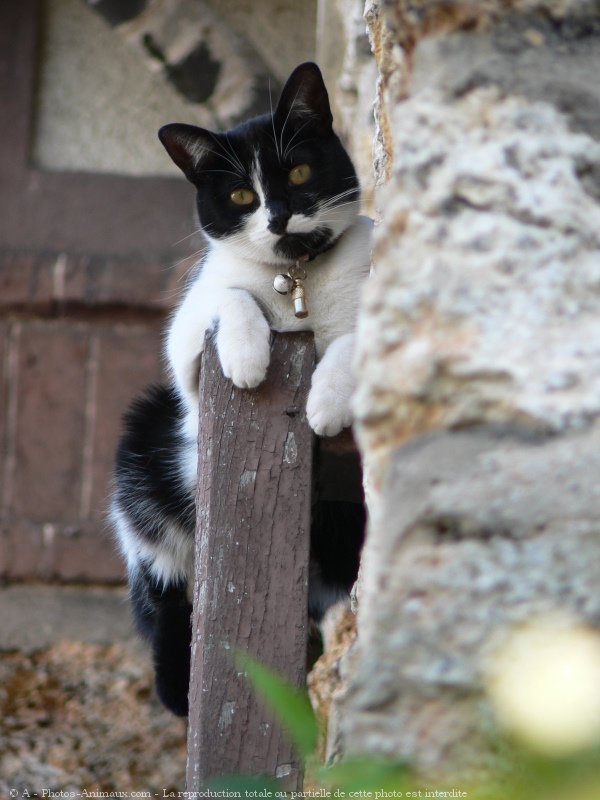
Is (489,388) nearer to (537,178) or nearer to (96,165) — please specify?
(537,178)

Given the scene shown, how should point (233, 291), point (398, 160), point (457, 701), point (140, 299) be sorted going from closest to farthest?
point (457, 701), point (398, 160), point (233, 291), point (140, 299)

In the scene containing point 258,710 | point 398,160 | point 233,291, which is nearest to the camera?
point 398,160

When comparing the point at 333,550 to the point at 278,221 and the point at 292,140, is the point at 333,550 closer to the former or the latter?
the point at 278,221

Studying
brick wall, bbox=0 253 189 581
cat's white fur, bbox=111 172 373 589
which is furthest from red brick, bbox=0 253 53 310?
cat's white fur, bbox=111 172 373 589

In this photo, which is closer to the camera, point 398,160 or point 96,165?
point 398,160

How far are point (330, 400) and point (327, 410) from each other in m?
0.02

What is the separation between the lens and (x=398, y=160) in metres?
0.83

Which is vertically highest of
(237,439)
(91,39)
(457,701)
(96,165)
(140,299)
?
(91,39)

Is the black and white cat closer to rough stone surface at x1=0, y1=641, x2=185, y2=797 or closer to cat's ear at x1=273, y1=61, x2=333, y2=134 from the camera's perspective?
cat's ear at x1=273, y1=61, x2=333, y2=134

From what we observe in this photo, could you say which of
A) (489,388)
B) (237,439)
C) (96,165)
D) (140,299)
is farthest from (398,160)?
(96,165)

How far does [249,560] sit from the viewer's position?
1.31 meters

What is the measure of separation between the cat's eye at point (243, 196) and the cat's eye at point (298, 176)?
83 millimetres

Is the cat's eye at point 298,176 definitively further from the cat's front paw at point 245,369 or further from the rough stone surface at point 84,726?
the rough stone surface at point 84,726

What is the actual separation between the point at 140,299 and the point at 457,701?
96.7 inches
